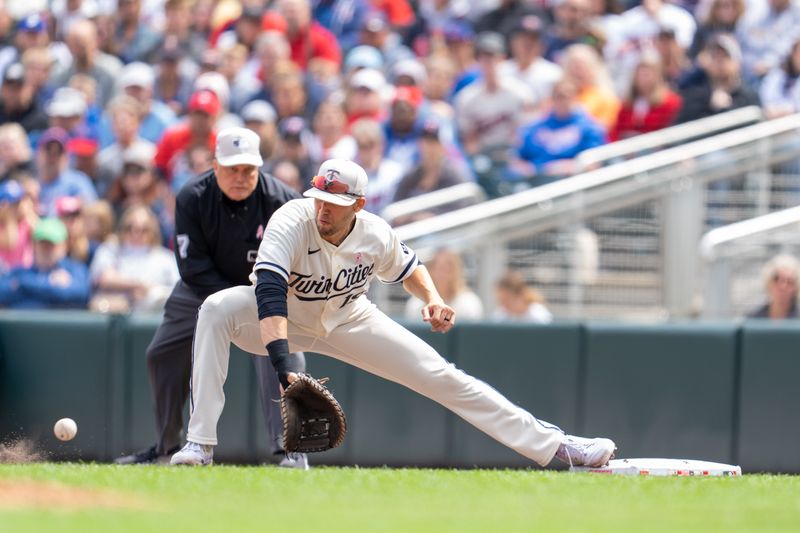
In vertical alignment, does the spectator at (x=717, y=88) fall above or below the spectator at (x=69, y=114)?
above

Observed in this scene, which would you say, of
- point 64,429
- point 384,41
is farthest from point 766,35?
point 64,429

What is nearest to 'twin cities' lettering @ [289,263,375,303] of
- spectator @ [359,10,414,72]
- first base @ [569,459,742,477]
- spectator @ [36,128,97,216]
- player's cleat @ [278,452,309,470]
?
player's cleat @ [278,452,309,470]

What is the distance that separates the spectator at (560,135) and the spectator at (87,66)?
14.9 ft

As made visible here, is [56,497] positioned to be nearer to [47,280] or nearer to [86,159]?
[47,280]

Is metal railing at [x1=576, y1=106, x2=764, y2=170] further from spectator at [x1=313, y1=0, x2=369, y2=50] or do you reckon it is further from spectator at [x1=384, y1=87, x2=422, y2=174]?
spectator at [x1=313, y1=0, x2=369, y2=50]

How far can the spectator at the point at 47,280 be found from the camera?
10.8m

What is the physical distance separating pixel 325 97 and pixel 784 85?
13.6 feet

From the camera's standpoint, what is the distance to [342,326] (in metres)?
7.08

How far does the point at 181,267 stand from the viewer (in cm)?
787

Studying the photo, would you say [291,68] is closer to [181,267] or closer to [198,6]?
[198,6]

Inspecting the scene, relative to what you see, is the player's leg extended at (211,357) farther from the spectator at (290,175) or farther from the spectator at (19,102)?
the spectator at (19,102)

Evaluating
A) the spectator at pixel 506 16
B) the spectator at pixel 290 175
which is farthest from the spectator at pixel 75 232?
the spectator at pixel 506 16

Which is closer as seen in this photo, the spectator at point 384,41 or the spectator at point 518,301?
the spectator at point 518,301

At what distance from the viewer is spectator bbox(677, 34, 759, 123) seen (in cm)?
1220
